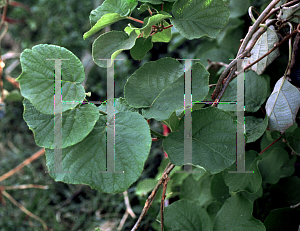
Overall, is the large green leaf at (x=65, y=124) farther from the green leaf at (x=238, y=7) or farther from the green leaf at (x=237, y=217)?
the green leaf at (x=238, y=7)

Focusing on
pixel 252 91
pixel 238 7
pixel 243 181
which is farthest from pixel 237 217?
pixel 238 7

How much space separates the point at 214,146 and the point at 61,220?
0.99 meters

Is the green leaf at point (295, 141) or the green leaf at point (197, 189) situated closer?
the green leaf at point (295, 141)

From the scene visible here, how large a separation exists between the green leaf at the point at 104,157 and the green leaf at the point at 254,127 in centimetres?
14

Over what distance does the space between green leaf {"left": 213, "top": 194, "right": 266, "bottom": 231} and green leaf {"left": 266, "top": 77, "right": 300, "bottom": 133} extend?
0.29ft

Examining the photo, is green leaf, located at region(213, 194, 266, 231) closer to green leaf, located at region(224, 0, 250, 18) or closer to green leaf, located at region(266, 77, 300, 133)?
green leaf, located at region(266, 77, 300, 133)

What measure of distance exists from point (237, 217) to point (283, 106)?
0.13m

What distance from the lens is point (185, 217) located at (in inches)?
11.0

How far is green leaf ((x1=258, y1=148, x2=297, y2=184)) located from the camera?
13.3 inches

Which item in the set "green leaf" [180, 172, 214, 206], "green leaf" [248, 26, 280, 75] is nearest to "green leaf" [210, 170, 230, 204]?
"green leaf" [180, 172, 214, 206]

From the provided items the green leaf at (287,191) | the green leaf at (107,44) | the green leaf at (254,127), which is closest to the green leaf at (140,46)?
the green leaf at (107,44)

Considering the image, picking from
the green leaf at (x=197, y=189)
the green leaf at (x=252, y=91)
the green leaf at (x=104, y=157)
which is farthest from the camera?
the green leaf at (x=197, y=189)

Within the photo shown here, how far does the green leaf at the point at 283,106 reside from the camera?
0.27 m

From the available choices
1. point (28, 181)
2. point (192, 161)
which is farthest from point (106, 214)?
point (192, 161)
